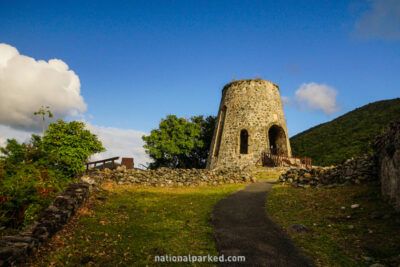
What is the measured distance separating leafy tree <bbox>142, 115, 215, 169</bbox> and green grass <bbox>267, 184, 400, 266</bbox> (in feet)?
59.5

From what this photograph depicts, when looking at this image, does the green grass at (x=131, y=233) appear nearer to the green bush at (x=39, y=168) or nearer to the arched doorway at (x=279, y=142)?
the green bush at (x=39, y=168)

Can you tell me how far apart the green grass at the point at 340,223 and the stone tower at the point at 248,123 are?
40.6 feet

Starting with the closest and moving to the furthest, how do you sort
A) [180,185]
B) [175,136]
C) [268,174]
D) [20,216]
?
[20,216]
[180,185]
[268,174]
[175,136]

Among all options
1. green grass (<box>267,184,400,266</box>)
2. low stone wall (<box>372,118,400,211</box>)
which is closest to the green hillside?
green grass (<box>267,184,400,266</box>)

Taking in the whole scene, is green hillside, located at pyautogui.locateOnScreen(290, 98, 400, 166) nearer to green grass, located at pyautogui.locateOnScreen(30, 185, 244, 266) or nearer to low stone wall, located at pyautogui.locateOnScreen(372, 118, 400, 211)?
low stone wall, located at pyautogui.locateOnScreen(372, 118, 400, 211)

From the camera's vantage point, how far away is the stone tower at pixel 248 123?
2323 cm

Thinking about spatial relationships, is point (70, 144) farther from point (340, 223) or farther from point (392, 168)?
point (392, 168)

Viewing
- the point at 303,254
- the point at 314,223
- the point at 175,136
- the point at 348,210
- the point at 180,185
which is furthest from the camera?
the point at 175,136

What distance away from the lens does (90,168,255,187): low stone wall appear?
50.1 ft

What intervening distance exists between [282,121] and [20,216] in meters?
24.0

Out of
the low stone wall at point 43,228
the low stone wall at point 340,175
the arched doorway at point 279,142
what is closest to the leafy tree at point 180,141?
the arched doorway at point 279,142

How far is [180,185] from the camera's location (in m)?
15.1

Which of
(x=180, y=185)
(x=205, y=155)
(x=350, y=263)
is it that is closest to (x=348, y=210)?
(x=350, y=263)

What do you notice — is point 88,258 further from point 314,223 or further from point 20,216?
point 314,223
